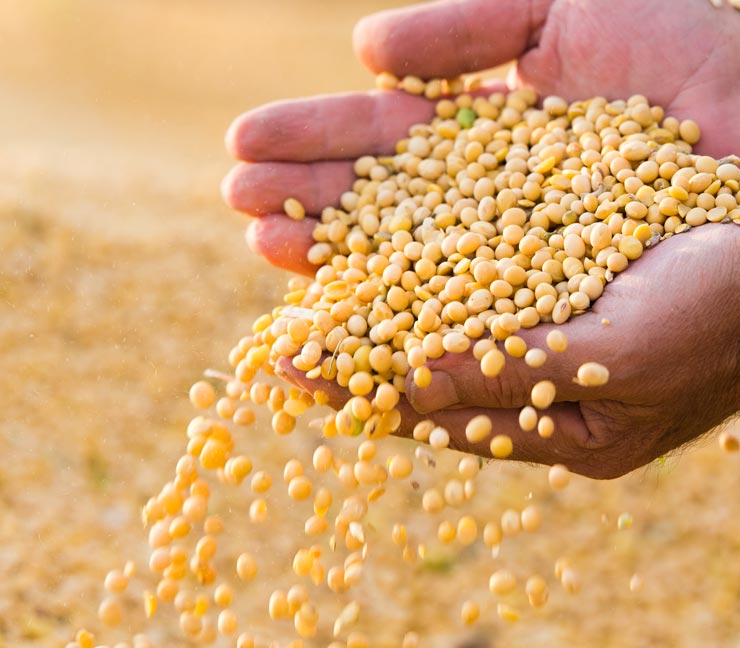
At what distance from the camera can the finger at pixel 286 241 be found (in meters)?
1.94

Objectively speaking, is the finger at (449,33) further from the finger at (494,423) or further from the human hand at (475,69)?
the finger at (494,423)

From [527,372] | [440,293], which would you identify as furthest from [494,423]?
[440,293]

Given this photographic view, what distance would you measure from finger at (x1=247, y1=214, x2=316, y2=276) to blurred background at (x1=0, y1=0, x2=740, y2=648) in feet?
2.80

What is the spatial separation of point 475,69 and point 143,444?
4.64 ft

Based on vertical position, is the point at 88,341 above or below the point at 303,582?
above

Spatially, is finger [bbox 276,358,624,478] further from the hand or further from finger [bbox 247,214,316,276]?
finger [bbox 247,214,316,276]

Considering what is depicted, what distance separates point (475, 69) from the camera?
7.29ft

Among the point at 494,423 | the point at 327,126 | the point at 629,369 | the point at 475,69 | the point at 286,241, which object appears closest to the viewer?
the point at 629,369

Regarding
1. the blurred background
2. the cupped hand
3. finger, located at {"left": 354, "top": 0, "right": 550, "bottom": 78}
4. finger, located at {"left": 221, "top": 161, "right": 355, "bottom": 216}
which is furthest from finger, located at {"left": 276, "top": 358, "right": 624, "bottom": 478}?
finger, located at {"left": 354, "top": 0, "right": 550, "bottom": 78}

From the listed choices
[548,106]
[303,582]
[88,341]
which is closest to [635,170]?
[548,106]

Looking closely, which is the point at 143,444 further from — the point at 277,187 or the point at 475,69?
the point at 475,69

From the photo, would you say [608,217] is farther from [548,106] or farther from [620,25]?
[620,25]

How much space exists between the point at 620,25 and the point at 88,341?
1887mm

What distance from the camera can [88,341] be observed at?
2.88 m
